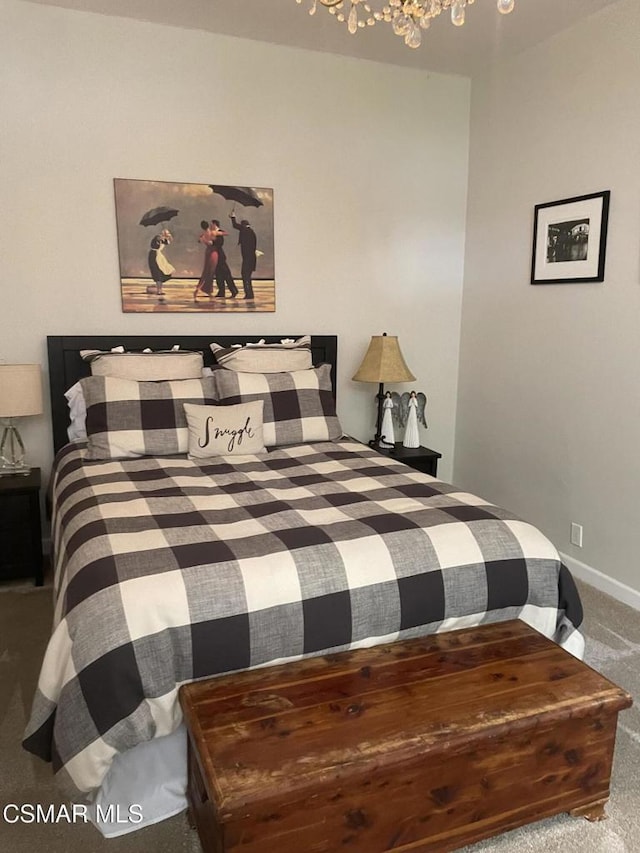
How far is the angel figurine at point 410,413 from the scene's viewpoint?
372 cm

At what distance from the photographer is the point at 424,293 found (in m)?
4.02

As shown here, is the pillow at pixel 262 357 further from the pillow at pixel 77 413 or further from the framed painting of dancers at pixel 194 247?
the pillow at pixel 77 413

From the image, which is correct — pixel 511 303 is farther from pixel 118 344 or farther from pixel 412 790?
pixel 412 790

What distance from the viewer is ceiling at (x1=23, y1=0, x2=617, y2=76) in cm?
296

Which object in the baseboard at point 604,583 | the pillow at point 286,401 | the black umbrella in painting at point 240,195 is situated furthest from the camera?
the black umbrella in painting at point 240,195

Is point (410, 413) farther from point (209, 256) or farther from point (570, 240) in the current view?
point (209, 256)

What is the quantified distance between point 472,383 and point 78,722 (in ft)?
10.3

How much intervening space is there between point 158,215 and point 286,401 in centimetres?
122

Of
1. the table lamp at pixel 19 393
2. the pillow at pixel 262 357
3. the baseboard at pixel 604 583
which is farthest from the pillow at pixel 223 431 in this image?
the baseboard at pixel 604 583

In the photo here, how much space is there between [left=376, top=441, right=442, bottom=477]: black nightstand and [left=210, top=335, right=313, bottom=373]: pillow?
684 mm

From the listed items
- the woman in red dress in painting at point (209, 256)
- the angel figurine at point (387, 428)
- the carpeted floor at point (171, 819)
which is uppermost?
the woman in red dress in painting at point (209, 256)

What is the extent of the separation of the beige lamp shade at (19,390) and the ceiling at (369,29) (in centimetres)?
173

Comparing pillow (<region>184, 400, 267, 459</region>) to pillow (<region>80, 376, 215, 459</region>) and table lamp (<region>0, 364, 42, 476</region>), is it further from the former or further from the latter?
table lamp (<region>0, 364, 42, 476</region>)

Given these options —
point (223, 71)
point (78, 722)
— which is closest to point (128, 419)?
point (78, 722)
